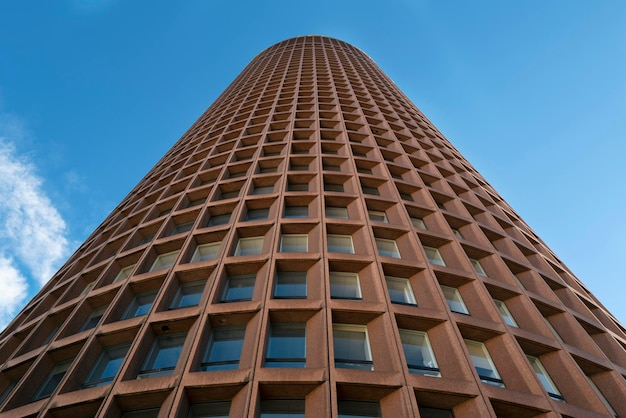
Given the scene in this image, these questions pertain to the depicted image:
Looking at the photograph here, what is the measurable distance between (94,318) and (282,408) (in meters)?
10.3

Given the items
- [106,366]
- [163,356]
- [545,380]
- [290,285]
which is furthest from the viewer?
[290,285]

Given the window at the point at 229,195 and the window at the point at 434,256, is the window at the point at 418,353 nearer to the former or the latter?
the window at the point at 434,256

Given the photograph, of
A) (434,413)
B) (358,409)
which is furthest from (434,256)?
(358,409)

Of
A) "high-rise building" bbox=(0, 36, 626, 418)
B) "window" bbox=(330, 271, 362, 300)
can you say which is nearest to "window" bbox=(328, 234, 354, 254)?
"high-rise building" bbox=(0, 36, 626, 418)

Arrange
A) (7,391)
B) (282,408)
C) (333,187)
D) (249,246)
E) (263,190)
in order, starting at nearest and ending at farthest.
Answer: (282,408)
(7,391)
(249,246)
(333,187)
(263,190)

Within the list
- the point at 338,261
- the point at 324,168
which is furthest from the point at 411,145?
the point at 338,261

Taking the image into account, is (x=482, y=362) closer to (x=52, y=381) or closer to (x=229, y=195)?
(x=52, y=381)

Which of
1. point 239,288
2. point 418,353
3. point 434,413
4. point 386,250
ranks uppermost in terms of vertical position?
point 386,250

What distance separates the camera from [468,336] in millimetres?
14047

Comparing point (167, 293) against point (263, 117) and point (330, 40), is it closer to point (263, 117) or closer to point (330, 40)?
point (263, 117)

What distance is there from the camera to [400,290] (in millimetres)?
16016

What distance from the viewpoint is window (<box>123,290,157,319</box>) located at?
1616cm

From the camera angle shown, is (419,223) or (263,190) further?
(263,190)

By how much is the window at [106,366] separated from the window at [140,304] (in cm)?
157
